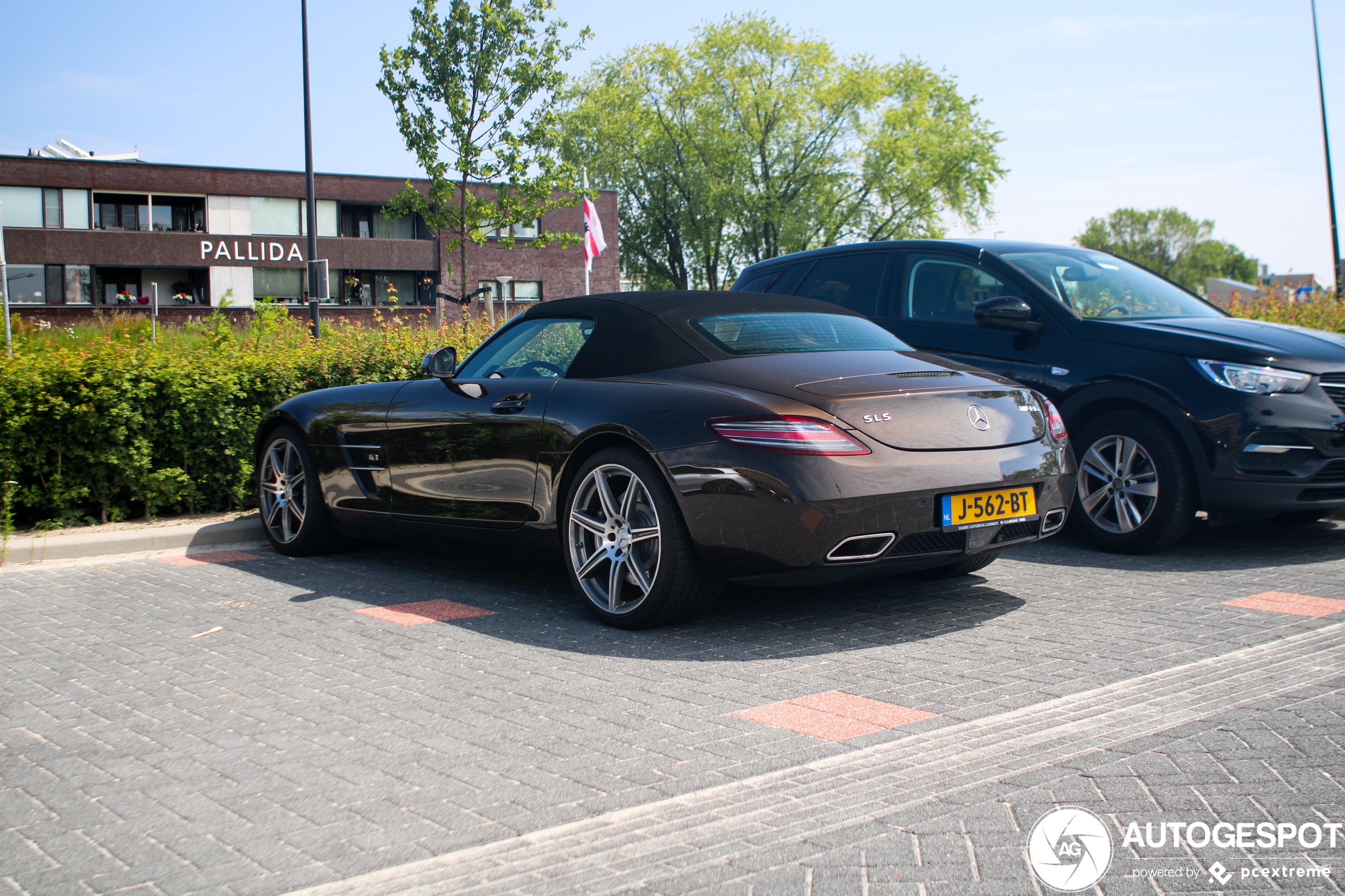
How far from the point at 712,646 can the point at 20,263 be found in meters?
45.8

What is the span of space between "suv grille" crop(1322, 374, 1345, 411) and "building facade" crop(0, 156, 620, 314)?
3414 cm

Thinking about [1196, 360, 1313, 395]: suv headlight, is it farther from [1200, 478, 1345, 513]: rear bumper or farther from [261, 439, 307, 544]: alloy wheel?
[261, 439, 307, 544]: alloy wheel

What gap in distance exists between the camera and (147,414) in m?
7.62

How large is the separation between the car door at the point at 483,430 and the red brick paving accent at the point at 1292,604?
125 inches

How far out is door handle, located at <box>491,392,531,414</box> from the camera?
5.29 meters

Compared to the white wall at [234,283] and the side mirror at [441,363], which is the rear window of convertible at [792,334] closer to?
the side mirror at [441,363]

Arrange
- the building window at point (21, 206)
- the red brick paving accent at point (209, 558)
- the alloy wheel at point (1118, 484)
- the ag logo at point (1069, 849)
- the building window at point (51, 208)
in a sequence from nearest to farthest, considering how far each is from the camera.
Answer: the ag logo at point (1069, 849) < the alloy wheel at point (1118, 484) < the red brick paving accent at point (209, 558) < the building window at point (21, 206) < the building window at point (51, 208)

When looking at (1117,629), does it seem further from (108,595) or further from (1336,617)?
(108,595)

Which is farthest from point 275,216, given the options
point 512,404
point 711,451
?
point 711,451

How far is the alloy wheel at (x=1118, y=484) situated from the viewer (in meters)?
6.22

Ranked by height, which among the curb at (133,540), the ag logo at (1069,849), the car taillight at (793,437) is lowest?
the curb at (133,540)

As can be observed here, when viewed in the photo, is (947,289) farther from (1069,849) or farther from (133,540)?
(133,540)

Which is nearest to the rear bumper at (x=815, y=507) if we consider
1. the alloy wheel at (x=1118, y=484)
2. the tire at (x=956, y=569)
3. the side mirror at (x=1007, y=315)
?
the tire at (x=956, y=569)

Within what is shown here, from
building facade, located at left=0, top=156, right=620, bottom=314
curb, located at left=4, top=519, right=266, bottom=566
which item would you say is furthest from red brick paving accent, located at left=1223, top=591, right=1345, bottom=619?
building facade, located at left=0, top=156, right=620, bottom=314
